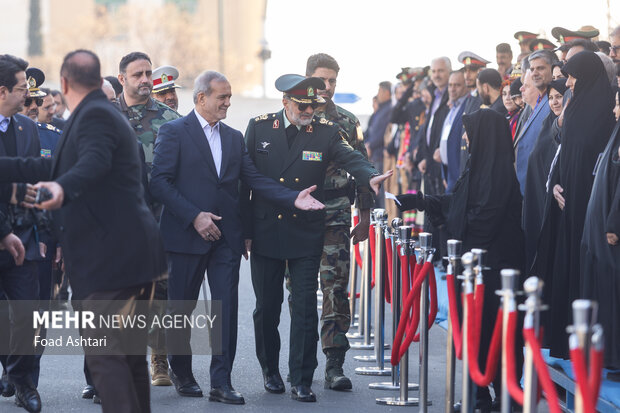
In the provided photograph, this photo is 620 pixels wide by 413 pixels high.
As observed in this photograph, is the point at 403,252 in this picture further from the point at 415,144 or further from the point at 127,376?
the point at 415,144

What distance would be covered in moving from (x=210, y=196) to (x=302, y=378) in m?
1.43

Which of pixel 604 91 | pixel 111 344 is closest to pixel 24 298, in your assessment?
pixel 111 344

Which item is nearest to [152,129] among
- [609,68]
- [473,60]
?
[609,68]

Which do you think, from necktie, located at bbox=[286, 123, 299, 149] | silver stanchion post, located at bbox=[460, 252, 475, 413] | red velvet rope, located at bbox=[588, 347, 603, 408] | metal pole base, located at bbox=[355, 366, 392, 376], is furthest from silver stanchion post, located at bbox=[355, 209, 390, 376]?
red velvet rope, located at bbox=[588, 347, 603, 408]

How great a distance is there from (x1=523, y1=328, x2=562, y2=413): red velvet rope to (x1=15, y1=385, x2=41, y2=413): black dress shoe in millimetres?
3854

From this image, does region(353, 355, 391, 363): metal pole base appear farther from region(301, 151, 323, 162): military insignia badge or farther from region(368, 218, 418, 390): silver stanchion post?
region(301, 151, 323, 162): military insignia badge

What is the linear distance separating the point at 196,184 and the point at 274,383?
1.55m

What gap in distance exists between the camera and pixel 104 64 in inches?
2717

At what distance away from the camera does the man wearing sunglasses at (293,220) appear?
8109 mm

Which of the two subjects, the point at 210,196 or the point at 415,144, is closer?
the point at 210,196

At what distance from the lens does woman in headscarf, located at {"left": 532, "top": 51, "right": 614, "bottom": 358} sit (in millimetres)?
7906

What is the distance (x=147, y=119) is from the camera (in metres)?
8.88

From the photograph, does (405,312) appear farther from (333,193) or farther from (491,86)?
(491,86)

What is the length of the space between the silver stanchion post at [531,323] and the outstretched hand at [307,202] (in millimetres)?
2983
